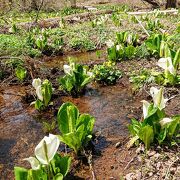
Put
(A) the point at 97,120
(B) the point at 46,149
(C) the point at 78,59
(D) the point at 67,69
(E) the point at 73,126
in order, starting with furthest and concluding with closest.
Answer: (C) the point at 78,59 < (D) the point at 67,69 < (A) the point at 97,120 < (E) the point at 73,126 < (B) the point at 46,149

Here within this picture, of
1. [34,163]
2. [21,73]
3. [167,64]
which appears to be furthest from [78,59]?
[34,163]

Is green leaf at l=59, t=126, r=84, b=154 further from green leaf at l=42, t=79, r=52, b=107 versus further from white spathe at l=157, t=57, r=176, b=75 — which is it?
white spathe at l=157, t=57, r=176, b=75

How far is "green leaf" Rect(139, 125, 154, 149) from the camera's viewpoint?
3021mm

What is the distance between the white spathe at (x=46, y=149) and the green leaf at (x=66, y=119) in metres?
0.77

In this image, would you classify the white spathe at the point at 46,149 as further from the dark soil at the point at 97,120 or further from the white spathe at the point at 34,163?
the dark soil at the point at 97,120

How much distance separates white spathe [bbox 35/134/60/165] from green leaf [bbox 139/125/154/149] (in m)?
0.93

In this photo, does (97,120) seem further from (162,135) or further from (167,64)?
(162,135)

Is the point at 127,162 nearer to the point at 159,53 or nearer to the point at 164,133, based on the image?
the point at 164,133

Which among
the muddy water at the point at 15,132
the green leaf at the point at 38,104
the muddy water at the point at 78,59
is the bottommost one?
the muddy water at the point at 78,59

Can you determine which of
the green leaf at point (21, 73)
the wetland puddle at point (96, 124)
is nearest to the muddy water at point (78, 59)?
the green leaf at point (21, 73)

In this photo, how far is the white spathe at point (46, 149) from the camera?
2.46m

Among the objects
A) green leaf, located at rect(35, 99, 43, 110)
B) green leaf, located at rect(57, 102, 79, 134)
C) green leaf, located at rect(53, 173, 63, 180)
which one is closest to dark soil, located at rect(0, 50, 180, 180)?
green leaf, located at rect(35, 99, 43, 110)

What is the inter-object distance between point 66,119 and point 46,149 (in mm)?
876

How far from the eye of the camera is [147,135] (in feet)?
10.1
